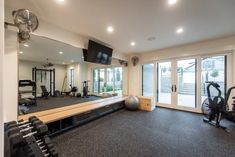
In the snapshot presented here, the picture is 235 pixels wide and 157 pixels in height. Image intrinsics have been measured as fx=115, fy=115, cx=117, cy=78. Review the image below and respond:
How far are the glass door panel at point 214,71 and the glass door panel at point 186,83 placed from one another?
31 cm

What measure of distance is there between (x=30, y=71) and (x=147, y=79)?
5.13 meters

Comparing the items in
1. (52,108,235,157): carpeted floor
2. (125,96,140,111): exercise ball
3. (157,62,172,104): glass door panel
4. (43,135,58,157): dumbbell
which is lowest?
(52,108,235,157): carpeted floor

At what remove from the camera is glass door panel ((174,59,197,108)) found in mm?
4930

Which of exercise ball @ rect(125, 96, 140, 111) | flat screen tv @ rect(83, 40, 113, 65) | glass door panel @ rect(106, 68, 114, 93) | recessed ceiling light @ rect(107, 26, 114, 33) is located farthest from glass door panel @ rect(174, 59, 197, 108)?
recessed ceiling light @ rect(107, 26, 114, 33)

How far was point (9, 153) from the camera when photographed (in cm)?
127

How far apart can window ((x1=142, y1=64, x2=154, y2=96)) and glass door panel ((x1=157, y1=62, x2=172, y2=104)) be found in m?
0.37

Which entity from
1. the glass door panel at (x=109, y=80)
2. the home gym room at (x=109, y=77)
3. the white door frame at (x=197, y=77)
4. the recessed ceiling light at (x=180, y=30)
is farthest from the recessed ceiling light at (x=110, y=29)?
the white door frame at (x=197, y=77)

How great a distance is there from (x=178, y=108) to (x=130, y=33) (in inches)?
156

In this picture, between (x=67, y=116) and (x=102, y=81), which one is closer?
(x=67, y=116)

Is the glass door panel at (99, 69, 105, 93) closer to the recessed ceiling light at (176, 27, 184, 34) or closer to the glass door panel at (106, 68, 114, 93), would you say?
the glass door panel at (106, 68, 114, 93)

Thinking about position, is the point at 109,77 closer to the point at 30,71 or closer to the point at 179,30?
the point at 30,71

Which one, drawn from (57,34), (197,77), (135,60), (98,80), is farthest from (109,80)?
(197,77)

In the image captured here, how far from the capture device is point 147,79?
6.30 metres

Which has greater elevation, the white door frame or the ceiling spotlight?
the ceiling spotlight
